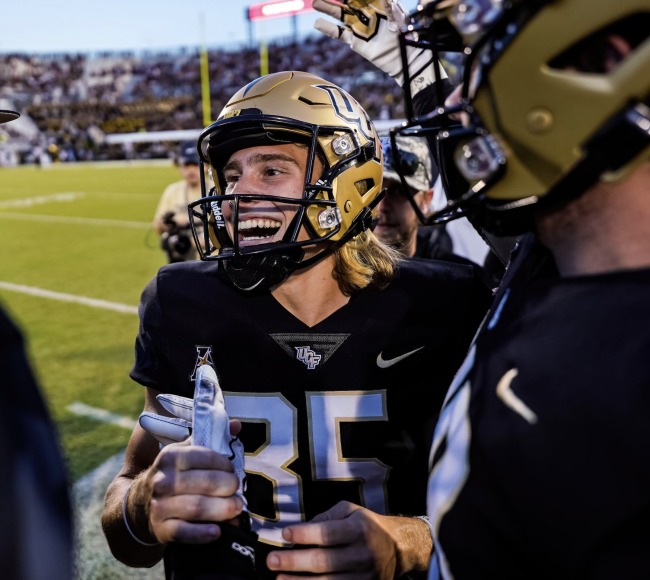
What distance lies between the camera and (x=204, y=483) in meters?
1.00

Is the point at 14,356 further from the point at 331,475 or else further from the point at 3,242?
the point at 3,242

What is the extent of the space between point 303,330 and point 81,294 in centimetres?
546

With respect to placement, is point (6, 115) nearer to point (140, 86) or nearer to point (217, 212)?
point (217, 212)

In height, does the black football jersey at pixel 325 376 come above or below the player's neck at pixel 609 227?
below

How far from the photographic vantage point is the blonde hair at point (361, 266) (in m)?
1.61

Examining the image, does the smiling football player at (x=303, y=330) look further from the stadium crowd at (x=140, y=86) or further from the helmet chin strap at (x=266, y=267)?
the stadium crowd at (x=140, y=86)

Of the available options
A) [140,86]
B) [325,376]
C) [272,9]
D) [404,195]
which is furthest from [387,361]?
[140,86]

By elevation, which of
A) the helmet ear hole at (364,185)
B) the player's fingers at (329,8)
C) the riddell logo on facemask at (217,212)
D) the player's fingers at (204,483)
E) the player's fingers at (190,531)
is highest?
the player's fingers at (329,8)

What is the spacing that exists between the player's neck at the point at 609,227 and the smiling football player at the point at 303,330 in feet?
2.25

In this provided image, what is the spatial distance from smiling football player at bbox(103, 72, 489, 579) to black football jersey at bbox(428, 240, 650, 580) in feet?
1.38

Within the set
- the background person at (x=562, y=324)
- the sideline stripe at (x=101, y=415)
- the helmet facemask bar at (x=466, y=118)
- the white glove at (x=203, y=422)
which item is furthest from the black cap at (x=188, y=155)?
the background person at (x=562, y=324)

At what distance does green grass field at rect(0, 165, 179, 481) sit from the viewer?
3512 millimetres

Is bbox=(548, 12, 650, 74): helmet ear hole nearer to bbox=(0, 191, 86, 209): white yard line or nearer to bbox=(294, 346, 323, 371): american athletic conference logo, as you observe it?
bbox=(294, 346, 323, 371): american athletic conference logo

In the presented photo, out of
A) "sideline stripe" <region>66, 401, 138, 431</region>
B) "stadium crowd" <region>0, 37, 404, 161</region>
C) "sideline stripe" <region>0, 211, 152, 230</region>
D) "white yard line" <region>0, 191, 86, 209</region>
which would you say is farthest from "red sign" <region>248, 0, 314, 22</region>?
"sideline stripe" <region>66, 401, 138, 431</region>
